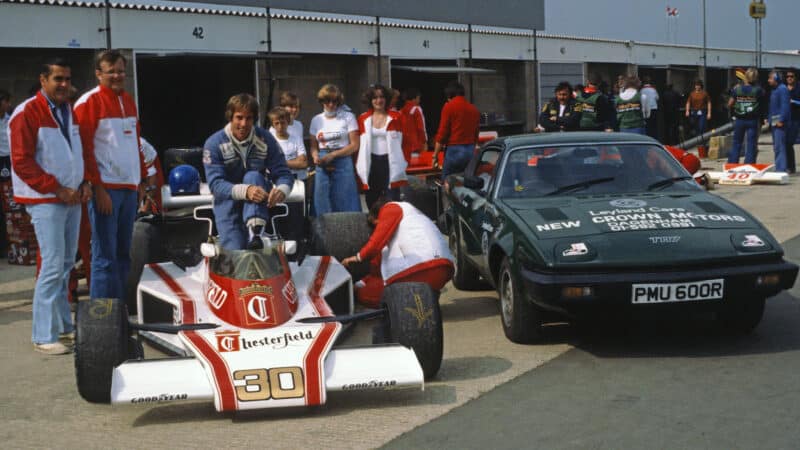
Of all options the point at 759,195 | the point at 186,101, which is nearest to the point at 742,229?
the point at 759,195

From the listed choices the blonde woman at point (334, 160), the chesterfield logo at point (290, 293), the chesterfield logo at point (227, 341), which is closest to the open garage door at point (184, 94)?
the blonde woman at point (334, 160)

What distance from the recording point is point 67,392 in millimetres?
6031

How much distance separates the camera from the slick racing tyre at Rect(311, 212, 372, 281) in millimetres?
8297

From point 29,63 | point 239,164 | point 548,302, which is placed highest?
point 29,63

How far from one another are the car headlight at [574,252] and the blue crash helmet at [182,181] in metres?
4.12

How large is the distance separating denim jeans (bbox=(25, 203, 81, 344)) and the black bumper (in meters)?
2.94

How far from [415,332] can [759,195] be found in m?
11.4

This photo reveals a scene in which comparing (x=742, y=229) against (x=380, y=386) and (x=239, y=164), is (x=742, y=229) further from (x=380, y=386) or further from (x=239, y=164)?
(x=239, y=164)

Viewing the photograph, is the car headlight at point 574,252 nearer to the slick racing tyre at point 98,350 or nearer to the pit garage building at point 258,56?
the slick racing tyre at point 98,350

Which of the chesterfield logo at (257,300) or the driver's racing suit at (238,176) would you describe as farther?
the driver's racing suit at (238,176)

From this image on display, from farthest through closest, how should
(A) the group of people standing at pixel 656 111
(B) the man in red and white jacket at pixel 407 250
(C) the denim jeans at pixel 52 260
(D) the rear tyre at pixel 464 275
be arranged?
(A) the group of people standing at pixel 656 111, (D) the rear tyre at pixel 464 275, (B) the man in red and white jacket at pixel 407 250, (C) the denim jeans at pixel 52 260

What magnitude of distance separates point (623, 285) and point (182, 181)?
4.57 m

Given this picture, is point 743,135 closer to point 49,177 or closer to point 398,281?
point 398,281

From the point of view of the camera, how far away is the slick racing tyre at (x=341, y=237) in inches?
327
